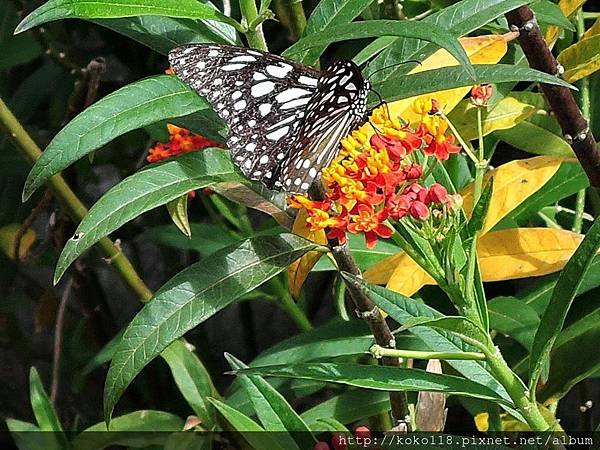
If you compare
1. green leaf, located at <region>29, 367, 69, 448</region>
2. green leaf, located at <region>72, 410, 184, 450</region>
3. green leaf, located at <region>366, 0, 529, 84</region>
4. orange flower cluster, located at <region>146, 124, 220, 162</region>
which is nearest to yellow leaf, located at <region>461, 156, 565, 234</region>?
green leaf, located at <region>366, 0, 529, 84</region>

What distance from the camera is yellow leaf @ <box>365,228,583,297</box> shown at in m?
1.08

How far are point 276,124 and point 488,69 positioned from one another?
29 centimetres

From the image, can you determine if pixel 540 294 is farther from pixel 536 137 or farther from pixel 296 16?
pixel 296 16

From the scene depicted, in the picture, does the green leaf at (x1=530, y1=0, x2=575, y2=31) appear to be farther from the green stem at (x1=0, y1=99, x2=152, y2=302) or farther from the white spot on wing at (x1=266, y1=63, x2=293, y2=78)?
the green stem at (x1=0, y1=99, x2=152, y2=302)

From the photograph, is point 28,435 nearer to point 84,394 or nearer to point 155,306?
point 155,306

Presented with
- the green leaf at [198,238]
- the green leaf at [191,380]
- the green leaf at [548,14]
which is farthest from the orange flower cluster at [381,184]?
the green leaf at [198,238]

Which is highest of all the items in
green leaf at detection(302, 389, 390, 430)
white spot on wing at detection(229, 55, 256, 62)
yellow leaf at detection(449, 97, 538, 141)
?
white spot on wing at detection(229, 55, 256, 62)

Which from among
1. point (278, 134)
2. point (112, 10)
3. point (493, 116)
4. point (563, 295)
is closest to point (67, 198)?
point (278, 134)

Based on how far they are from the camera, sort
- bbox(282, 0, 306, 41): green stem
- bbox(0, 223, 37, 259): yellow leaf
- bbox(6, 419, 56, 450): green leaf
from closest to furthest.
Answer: bbox(282, 0, 306, 41): green stem → bbox(6, 419, 56, 450): green leaf → bbox(0, 223, 37, 259): yellow leaf

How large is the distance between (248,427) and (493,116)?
0.49m

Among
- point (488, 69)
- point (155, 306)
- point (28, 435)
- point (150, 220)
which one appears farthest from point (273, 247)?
point (150, 220)

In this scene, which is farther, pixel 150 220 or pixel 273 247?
pixel 150 220

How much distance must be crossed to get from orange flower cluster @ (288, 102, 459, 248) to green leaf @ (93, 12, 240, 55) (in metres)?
0.20

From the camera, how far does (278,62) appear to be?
0.88 meters
